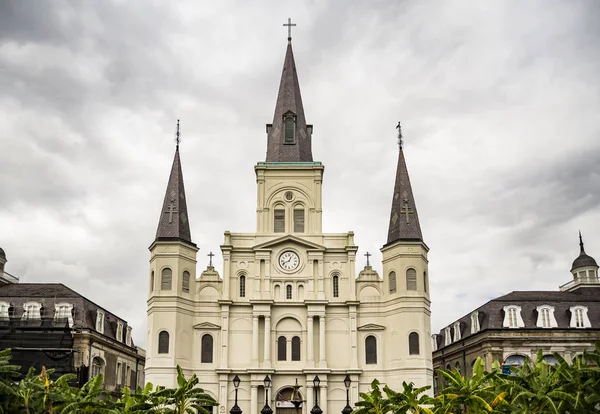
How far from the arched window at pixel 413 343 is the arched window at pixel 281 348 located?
8.62m

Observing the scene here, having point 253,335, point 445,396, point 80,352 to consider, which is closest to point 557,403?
point 445,396

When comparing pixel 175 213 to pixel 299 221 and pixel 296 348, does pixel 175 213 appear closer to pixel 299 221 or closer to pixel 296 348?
pixel 299 221

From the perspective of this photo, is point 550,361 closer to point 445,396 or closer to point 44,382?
point 445,396

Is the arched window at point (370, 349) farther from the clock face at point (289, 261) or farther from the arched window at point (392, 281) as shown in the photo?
the clock face at point (289, 261)

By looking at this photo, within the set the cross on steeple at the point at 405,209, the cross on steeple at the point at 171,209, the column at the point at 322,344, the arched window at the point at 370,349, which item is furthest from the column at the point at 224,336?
the cross on steeple at the point at 405,209

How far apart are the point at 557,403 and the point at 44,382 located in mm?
22015

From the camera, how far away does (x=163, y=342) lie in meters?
50.7

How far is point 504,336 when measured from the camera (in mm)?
56125

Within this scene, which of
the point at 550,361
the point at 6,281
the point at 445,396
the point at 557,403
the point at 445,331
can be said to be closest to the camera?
the point at 557,403

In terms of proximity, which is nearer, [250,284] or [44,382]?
[44,382]

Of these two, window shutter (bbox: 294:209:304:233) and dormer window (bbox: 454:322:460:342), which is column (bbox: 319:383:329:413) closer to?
window shutter (bbox: 294:209:304:233)

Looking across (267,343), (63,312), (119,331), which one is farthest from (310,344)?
(119,331)

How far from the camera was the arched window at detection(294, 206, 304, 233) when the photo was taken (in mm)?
55816

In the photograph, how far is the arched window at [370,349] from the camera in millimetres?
52375
